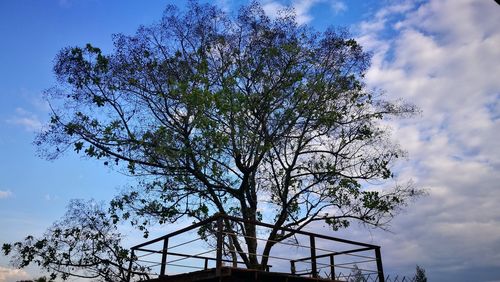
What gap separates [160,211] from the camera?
1834 centimetres

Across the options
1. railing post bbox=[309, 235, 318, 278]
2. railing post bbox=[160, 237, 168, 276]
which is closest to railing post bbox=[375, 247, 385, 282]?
railing post bbox=[309, 235, 318, 278]

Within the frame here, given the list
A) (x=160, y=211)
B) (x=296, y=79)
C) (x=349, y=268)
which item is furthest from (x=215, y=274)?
(x=296, y=79)

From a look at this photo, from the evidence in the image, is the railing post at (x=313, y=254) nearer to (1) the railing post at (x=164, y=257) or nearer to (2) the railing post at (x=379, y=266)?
(2) the railing post at (x=379, y=266)

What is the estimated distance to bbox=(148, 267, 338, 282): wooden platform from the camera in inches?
406

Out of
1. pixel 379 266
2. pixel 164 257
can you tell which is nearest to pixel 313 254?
pixel 379 266

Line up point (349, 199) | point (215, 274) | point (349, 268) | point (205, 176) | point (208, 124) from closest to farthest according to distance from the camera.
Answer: point (215, 274) → point (349, 268) → point (208, 124) → point (205, 176) → point (349, 199)

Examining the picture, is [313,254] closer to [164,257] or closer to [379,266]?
[379,266]

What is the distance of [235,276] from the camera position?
422 inches

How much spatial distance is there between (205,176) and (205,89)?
3536 millimetres

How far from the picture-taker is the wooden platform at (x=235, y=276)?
406 inches

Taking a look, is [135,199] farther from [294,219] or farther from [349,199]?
[349,199]

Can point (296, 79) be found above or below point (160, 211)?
above

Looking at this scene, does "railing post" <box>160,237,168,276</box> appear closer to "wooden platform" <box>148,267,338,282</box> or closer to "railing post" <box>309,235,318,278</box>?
"wooden platform" <box>148,267,338,282</box>

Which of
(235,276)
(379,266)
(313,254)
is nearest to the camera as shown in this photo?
(235,276)
